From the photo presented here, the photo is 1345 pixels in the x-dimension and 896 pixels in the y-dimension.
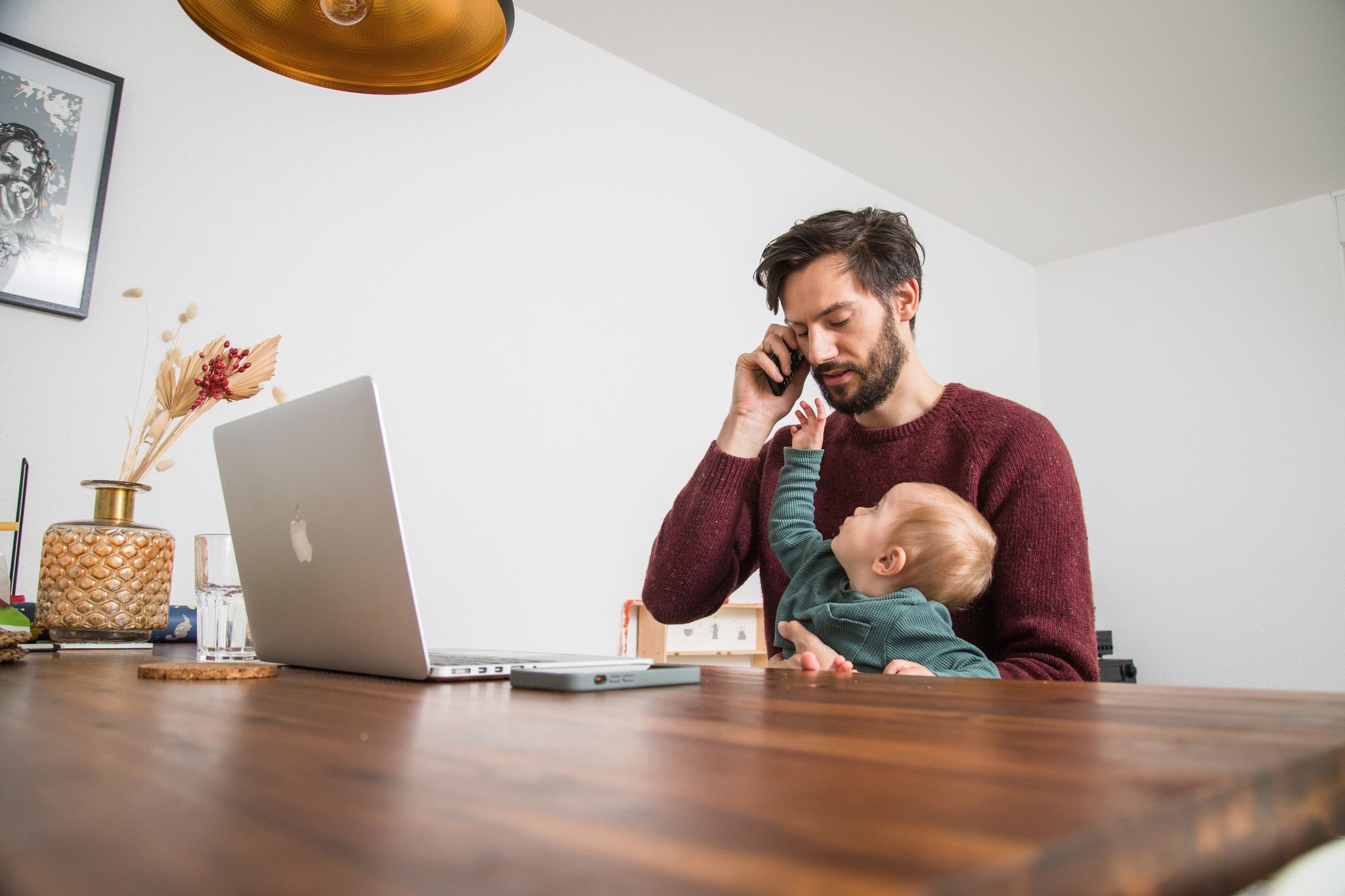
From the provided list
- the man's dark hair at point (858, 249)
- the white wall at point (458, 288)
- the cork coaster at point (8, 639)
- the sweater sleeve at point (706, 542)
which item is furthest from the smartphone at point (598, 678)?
the white wall at point (458, 288)

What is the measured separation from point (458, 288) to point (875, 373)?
1.34 m

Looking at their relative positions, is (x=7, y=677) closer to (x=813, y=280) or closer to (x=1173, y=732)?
(x=1173, y=732)

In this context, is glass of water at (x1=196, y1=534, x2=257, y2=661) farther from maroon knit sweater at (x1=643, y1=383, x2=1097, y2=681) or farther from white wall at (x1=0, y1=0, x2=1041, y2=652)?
white wall at (x1=0, y1=0, x2=1041, y2=652)

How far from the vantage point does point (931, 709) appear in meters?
0.52

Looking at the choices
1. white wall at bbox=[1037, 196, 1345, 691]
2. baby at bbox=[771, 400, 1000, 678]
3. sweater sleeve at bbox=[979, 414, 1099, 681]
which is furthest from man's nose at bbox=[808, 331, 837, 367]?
white wall at bbox=[1037, 196, 1345, 691]

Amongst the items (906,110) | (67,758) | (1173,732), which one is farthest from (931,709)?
(906,110)

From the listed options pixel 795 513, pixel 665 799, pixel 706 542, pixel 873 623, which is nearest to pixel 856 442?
Result: pixel 795 513

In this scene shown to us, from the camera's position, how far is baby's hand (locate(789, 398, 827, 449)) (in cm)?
160

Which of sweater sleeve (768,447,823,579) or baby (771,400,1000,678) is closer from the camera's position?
baby (771,400,1000,678)

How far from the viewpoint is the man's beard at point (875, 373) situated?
5.43ft

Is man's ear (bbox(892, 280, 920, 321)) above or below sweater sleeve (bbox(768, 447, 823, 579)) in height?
A: above

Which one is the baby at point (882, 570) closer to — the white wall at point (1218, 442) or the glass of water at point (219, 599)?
the glass of water at point (219, 599)

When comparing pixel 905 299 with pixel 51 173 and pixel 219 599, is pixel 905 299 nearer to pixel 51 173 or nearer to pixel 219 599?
pixel 219 599

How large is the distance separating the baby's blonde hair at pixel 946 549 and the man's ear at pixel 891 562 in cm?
1
